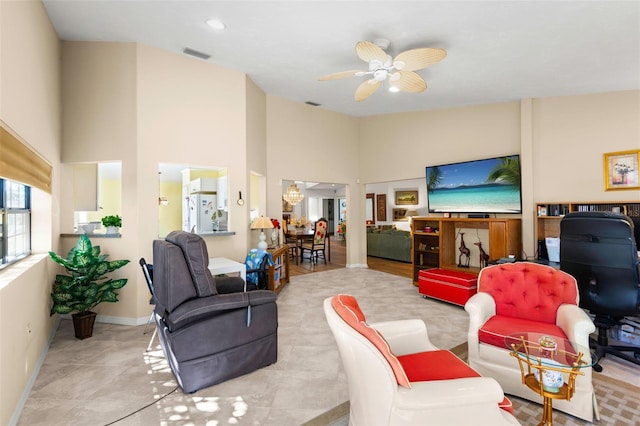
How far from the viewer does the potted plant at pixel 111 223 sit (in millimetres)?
3848

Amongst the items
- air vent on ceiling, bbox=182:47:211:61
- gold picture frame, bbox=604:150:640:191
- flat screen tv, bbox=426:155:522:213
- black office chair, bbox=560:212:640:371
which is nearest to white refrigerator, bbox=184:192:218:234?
air vent on ceiling, bbox=182:47:211:61

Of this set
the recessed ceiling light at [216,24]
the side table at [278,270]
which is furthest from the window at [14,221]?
the side table at [278,270]

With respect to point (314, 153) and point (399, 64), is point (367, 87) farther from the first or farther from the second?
point (314, 153)

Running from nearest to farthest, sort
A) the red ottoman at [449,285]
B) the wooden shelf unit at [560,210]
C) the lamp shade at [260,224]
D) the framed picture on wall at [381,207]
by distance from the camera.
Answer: the wooden shelf unit at [560,210] < the red ottoman at [449,285] < the lamp shade at [260,224] < the framed picture on wall at [381,207]

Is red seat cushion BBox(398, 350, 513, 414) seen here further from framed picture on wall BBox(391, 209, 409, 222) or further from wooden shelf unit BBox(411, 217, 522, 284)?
framed picture on wall BBox(391, 209, 409, 222)

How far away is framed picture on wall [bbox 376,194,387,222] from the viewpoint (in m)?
11.7

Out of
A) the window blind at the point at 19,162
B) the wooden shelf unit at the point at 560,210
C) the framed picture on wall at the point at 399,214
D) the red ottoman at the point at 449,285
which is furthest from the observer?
the framed picture on wall at the point at 399,214

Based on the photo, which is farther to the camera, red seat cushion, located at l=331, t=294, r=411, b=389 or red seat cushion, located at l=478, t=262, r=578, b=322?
red seat cushion, located at l=478, t=262, r=578, b=322

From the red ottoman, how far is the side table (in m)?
2.32

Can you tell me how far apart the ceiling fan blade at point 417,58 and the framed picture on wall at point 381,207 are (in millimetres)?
8643

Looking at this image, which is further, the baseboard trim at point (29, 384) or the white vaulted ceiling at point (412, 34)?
the white vaulted ceiling at point (412, 34)

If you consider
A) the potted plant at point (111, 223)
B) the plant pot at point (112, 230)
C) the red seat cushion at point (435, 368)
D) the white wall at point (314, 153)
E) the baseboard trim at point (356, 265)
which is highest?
the white wall at point (314, 153)

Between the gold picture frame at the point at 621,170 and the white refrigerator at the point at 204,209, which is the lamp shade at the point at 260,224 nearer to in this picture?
the white refrigerator at the point at 204,209

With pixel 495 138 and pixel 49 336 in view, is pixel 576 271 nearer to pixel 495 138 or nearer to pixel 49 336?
pixel 495 138
